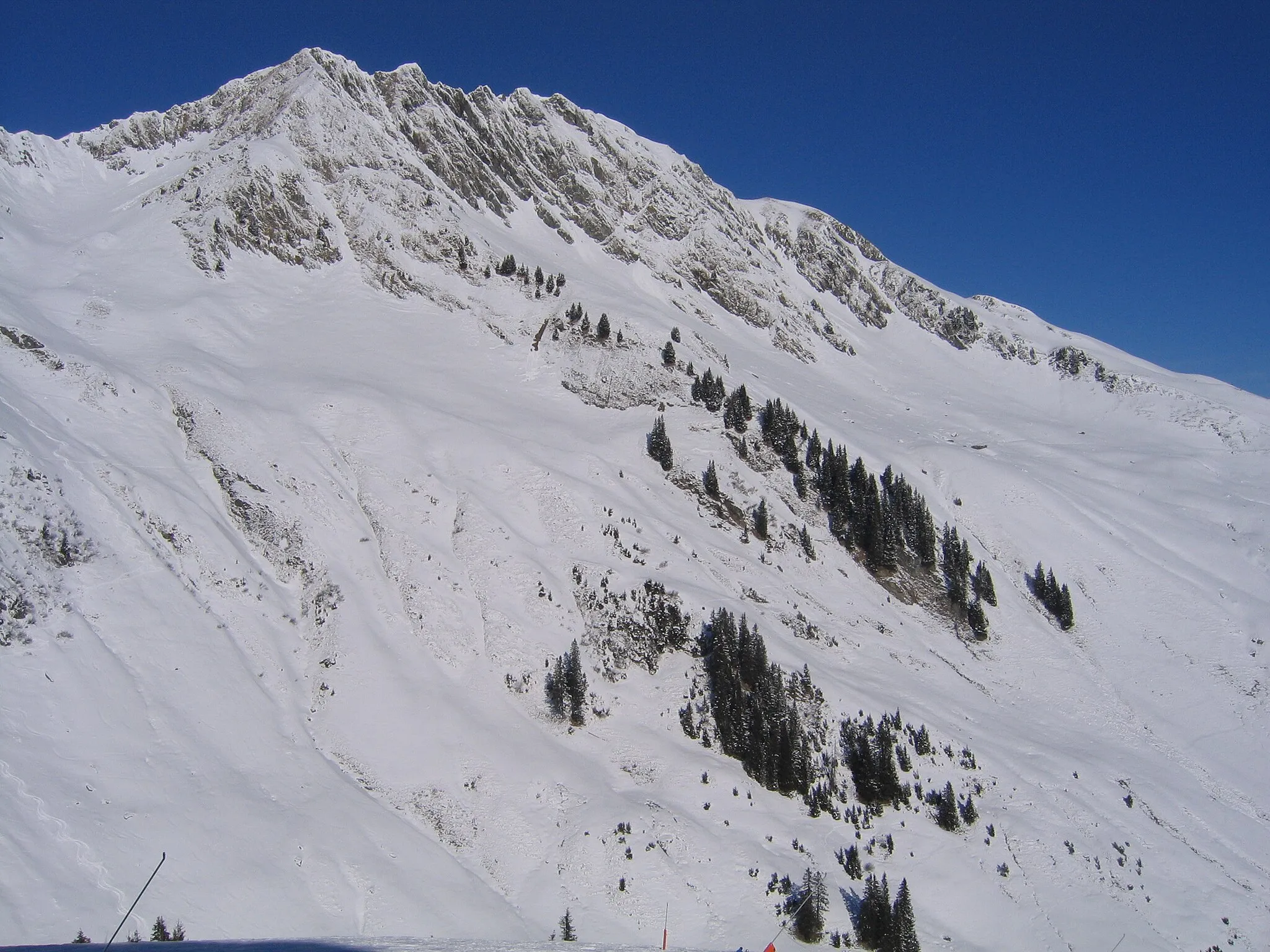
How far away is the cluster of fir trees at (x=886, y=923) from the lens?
2711 centimetres

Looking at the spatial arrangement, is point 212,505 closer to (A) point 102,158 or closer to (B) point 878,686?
(B) point 878,686

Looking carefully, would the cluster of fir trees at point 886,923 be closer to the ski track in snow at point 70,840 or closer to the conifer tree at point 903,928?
the conifer tree at point 903,928

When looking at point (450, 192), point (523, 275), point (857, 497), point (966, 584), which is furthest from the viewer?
point (450, 192)

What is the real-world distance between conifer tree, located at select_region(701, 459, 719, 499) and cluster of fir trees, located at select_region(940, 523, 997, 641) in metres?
18.9

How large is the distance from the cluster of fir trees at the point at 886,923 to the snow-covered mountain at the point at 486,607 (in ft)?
2.75

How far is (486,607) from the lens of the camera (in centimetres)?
3853

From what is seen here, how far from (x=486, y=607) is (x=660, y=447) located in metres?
21.1

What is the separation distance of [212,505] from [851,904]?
3568 centimetres

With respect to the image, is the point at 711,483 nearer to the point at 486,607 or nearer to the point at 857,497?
the point at 857,497

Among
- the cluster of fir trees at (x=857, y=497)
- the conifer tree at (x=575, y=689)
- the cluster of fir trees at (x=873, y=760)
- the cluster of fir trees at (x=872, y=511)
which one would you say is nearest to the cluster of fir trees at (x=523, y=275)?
the cluster of fir trees at (x=857, y=497)

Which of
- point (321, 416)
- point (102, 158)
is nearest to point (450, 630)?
point (321, 416)

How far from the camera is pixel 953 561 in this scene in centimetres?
5459

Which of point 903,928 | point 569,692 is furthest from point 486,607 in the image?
point 903,928

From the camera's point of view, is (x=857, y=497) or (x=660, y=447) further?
(x=857, y=497)
